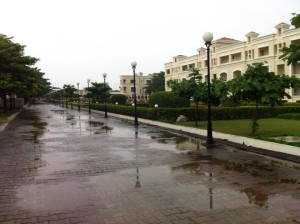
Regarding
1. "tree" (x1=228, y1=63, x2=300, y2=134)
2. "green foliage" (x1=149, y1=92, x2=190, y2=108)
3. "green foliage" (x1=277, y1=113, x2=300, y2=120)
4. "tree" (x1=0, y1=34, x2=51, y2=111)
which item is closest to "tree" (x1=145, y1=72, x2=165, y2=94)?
"tree" (x1=0, y1=34, x2=51, y2=111)

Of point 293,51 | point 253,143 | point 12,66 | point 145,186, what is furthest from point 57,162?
point 12,66

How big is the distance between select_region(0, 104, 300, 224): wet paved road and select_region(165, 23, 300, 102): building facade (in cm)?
2700

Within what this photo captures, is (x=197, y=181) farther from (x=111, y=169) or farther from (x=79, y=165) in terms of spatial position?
(x=79, y=165)

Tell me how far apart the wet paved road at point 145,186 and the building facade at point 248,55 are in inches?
1063

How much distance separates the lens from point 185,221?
5.71 metres

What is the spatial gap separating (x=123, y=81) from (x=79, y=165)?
11630 cm

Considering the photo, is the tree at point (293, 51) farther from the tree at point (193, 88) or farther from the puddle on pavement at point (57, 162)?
the tree at point (193, 88)

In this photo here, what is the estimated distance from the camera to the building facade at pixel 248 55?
156ft

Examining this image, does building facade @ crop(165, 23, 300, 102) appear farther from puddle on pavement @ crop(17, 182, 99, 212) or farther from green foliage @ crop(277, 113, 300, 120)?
puddle on pavement @ crop(17, 182, 99, 212)

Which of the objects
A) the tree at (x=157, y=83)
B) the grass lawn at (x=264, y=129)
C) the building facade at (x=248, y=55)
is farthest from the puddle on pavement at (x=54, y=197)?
the tree at (x=157, y=83)

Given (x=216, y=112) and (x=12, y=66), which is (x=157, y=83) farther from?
(x=216, y=112)

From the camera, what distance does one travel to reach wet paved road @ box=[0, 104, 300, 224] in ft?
19.8

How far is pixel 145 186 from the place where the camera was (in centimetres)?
792

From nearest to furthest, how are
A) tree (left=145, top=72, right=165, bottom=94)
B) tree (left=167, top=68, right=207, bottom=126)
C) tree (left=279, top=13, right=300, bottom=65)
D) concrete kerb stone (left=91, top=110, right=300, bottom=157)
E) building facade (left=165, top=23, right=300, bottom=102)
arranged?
tree (left=279, top=13, right=300, bottom=65) < concrete kerb stone (left=91, top=110, right=300, bottom=157) < tree (left=167, top=68, right=207, bottom=126) < building facade (left=165, top=23, right=300, bottom=102) < tree (left=145, top=72, right=165, bottom=94)
